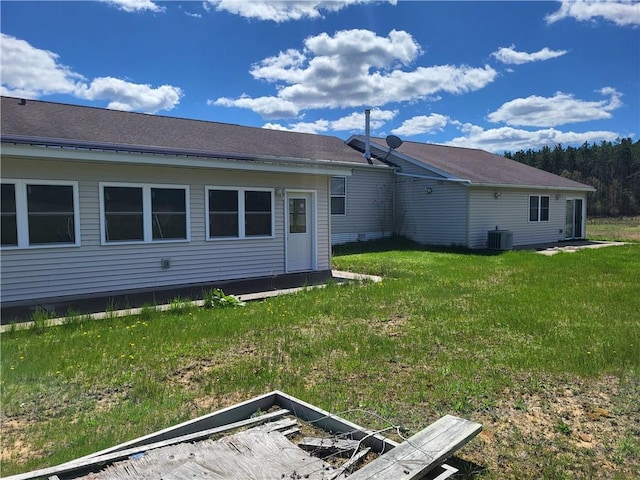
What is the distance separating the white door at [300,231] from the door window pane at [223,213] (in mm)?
1427

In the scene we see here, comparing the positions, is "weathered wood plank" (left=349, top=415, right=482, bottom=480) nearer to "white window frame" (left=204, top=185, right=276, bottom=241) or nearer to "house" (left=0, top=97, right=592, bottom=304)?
"house" (left=0, top=97, right=592, bottom=304)

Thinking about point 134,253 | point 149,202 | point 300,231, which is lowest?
point 134,253

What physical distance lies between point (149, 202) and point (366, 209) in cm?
1098

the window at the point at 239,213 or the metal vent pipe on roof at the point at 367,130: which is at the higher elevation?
the metal vent pipe on roof at the point at 367,130

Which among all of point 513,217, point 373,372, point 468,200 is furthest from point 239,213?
point 513,217

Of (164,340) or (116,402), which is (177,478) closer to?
(116,402)

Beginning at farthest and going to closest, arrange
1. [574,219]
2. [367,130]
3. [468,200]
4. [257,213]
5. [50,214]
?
[574,219], [367,130], [468,200], [257,213], [50,214]

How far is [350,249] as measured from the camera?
1692 centimetres

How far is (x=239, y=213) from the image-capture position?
33.9 feet

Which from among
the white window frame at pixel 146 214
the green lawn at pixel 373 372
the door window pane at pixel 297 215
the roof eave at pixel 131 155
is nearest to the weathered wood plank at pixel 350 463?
the green lawn at pixel 373 372

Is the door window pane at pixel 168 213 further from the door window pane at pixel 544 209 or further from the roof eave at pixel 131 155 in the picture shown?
the door window pane at pixel 544 209

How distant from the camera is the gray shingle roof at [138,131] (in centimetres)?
995

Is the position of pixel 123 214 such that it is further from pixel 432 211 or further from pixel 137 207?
pixel 432 211

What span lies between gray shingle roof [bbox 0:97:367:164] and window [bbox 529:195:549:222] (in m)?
9.34
